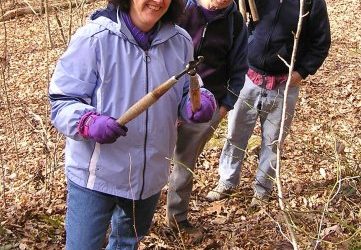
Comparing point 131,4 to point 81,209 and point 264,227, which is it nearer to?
point 81,209

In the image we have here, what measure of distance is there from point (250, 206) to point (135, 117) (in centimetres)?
231

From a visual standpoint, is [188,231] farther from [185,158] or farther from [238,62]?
[238,62]

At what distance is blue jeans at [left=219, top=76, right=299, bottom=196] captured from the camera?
157 inches

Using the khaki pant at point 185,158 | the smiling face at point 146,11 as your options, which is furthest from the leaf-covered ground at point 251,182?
the smiling face at point 146,11

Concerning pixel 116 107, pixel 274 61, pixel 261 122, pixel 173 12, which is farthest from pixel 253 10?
pixel 116 107

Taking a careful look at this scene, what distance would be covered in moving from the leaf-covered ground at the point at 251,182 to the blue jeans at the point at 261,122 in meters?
0.22

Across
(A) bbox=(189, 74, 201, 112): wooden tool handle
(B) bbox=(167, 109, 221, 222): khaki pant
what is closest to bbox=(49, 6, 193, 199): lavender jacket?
(A) bbox=(189, 74, 201, 112): wooden tool handle

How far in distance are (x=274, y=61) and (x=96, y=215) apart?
6.67 feet

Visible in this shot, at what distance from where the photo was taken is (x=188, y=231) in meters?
3.89

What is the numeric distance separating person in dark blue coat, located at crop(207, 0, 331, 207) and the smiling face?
153 cm

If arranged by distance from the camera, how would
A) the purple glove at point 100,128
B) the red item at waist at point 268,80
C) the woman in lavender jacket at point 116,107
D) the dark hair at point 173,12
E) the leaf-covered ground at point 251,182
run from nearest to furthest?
the purple glove at point 100,128
the woman in lavender jacket at point 116,107
the dark hair at point 173,12
the leaf-covered ground at point 251,182
the red item at waist at point 268,80

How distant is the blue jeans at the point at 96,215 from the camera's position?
250cm

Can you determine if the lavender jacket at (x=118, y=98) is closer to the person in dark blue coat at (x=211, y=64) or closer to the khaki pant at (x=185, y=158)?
the person in dark blue coat at (x=211, y=64)

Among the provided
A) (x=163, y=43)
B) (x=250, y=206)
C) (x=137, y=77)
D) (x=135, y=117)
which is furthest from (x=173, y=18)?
(x=250, y=206)
